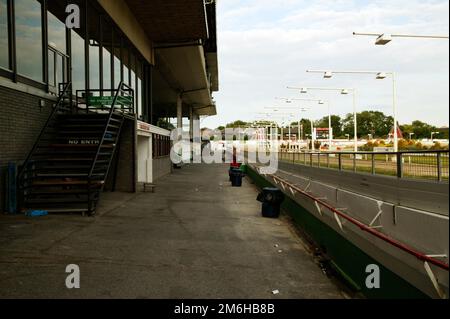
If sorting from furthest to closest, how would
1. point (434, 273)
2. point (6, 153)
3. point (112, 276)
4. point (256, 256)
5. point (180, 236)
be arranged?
point (6, 153) → point (180, 236) → point (256, 256) → point (112, 276) → point (434, 273)

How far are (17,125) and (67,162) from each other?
213 centimetres

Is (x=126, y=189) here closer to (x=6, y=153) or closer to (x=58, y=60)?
(x=58, y=60)

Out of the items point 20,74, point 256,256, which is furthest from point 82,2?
point 256,256

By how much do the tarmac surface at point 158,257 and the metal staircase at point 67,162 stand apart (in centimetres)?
68

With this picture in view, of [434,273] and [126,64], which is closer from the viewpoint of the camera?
[434,273]

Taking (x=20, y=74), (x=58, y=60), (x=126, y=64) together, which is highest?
(x=126, y=64)

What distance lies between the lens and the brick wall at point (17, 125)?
33.3ft

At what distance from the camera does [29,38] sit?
11656mm

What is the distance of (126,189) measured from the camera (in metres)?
17.2

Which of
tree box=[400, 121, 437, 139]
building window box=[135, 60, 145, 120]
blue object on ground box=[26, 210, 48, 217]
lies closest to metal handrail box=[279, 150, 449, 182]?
tree box=[400, 121, 437, 139]
